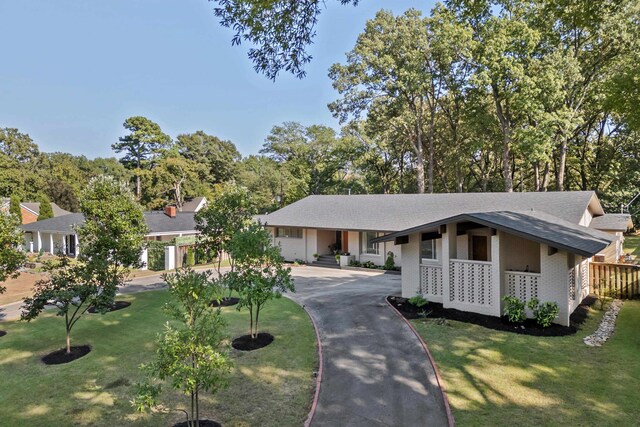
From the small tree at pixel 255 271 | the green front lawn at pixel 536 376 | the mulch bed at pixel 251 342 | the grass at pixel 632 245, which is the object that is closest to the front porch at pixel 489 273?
the green front lawn at pixel 536 376

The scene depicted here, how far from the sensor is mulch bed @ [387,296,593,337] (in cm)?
1140

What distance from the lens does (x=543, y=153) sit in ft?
87.5

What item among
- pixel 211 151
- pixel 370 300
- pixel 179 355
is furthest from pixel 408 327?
pixel 211 151

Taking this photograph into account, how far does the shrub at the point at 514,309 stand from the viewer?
12.0 metres

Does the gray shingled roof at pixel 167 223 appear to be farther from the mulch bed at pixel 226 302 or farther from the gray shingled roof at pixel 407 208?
the mulch bed at pixel 226 302

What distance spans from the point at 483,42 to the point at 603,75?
32.2 feet

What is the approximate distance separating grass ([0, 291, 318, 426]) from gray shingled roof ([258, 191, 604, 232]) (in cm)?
1260

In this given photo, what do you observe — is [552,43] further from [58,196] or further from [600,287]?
[58,196]

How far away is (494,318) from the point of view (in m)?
12.5

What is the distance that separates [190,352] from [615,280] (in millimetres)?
17494

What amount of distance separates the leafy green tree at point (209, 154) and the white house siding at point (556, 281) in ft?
183

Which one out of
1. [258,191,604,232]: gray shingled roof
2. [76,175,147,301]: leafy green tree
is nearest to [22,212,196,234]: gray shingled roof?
[258,191,604,232]: gray shingled roof

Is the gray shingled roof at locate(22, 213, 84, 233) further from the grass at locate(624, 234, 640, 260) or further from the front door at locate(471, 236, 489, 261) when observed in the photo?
the grass at locate(624, 234, 640, 260)

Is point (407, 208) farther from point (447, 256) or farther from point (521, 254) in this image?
point (447, 256)
